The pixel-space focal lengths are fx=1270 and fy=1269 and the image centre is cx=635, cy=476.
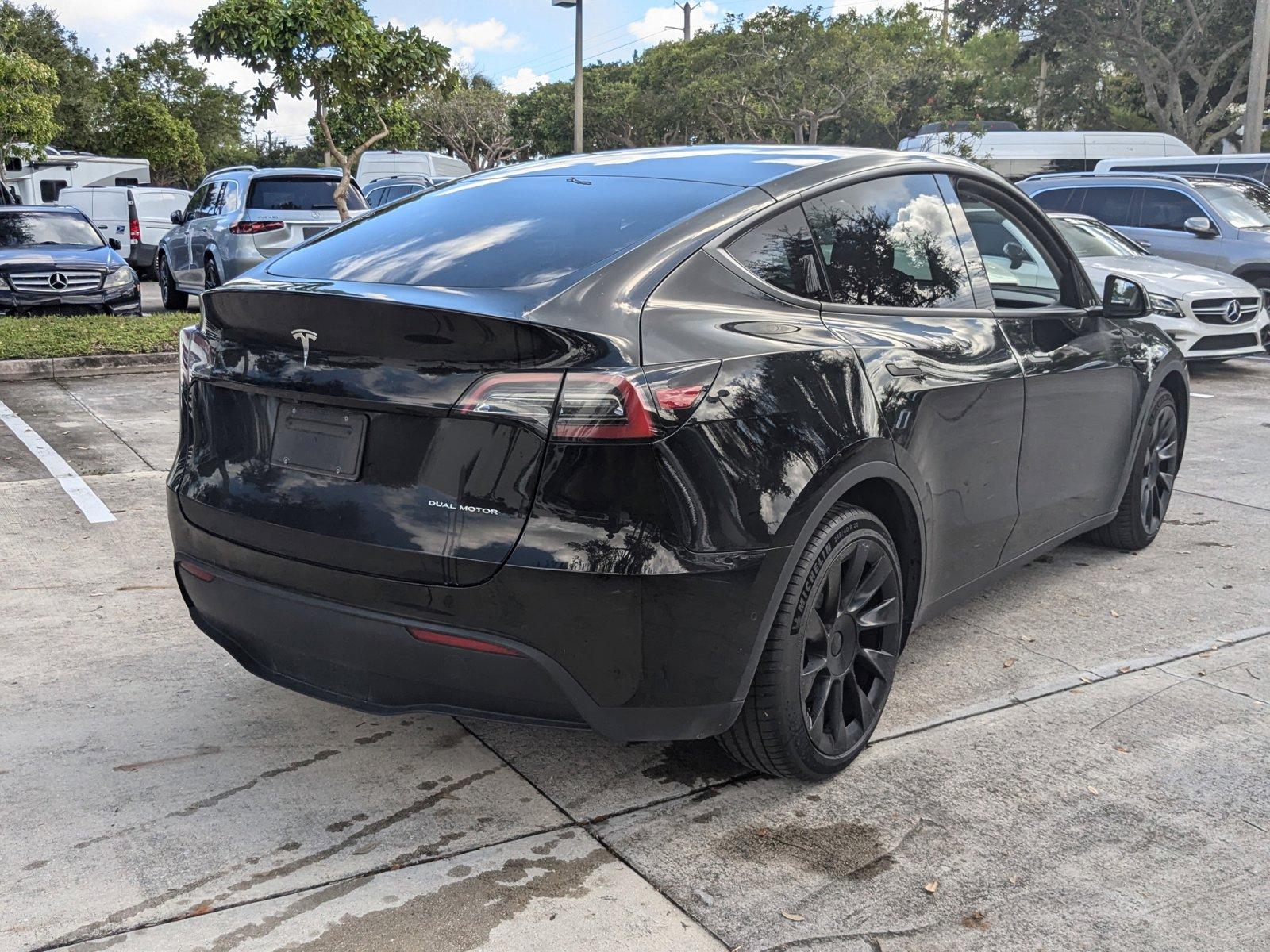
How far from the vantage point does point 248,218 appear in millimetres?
14250

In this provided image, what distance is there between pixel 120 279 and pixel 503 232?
1277cm

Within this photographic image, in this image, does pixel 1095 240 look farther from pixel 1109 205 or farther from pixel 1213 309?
pixel 1109 205

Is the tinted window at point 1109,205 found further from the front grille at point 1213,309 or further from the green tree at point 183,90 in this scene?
the green tree at point 183,90

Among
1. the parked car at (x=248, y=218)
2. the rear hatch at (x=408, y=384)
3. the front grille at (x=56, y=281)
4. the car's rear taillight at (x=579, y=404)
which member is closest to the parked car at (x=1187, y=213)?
the parked car at (x=248, y=218)

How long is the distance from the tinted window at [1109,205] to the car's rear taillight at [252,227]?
367 inches

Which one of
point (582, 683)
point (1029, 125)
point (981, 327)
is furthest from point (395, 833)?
point (1029, 125)

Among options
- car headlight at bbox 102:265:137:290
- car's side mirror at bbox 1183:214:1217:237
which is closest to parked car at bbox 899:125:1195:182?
car's side mirror at bbox 1183:214:1217:237

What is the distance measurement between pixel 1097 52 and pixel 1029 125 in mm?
16762

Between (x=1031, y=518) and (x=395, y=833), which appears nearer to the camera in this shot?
(x=395, y=833)

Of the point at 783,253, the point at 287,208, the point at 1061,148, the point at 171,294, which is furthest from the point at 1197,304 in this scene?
the point at 1061,148

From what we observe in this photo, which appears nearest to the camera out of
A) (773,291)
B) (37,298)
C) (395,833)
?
(395,833)

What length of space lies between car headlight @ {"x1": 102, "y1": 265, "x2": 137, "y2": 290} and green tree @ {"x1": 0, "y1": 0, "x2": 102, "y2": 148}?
3818 centimetres

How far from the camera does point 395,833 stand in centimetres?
312

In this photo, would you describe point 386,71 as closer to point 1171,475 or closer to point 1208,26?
point 1171,475
